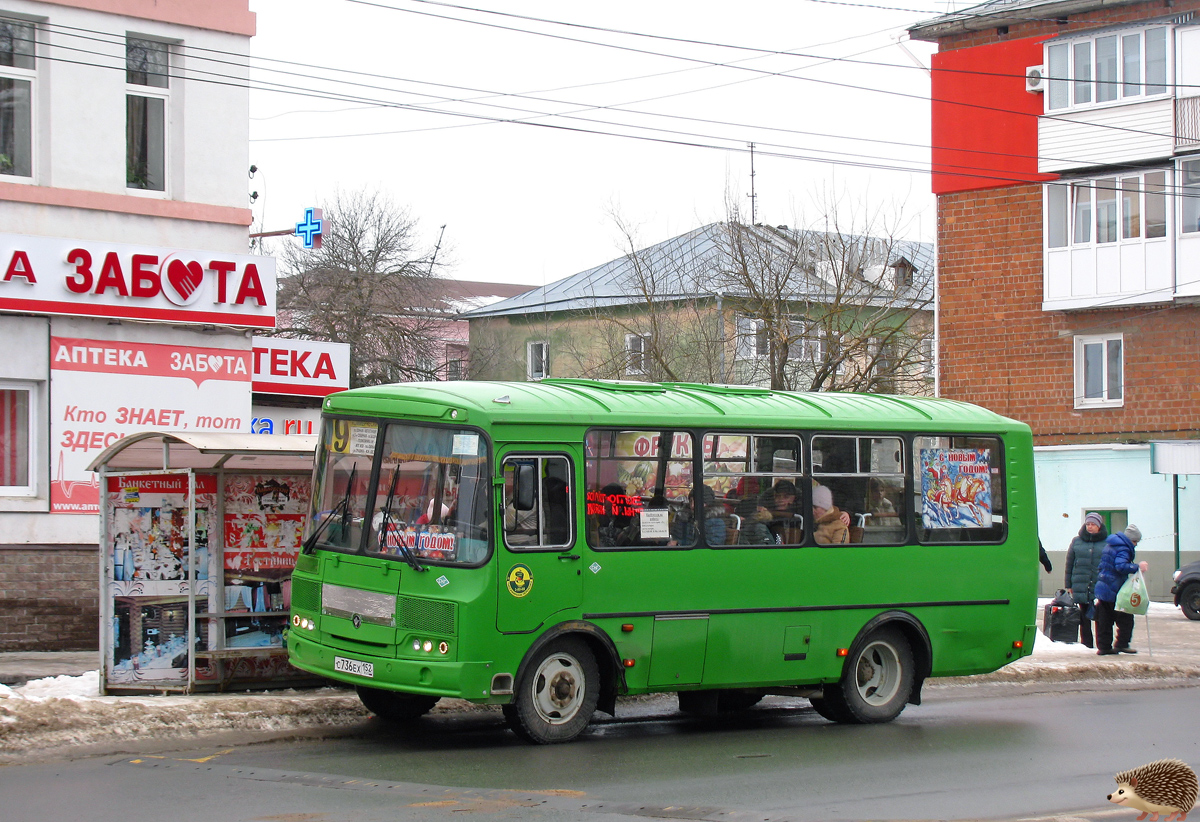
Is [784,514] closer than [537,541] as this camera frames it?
No

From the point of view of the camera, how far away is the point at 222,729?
33.6ft

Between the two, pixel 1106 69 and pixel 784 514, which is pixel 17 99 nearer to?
pixel 784 514

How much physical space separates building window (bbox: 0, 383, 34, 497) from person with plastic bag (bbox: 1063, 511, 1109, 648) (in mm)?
12961

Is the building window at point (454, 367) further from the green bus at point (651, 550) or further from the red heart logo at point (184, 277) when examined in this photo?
the green bus at point (651, 550)

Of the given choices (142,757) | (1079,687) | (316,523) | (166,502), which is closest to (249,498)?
(166,502)

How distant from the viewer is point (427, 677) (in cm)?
977

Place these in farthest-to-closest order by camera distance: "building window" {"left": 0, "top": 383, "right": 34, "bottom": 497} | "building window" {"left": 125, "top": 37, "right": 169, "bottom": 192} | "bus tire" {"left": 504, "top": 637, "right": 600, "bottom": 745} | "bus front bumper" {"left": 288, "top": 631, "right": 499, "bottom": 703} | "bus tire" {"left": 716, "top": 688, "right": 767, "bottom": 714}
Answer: "building window" {"left": 125, "top": 37, "right": 169, "bottom": 192} < "building window" {"left": 0, "top": 383, "right": 34, "bottom": 497} < "bus tire" {"left": 716, "top": 688, "right": 767, "bottom": 714} < "bus tire" {"left": 504, "top": 637, "right": 600, "bottom": 745} < "bus front bumper" {"left": 288, "top": 631, "right": 499, "bottom": 703}

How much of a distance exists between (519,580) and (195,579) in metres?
3.33

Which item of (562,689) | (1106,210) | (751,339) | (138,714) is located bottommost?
(138,714)

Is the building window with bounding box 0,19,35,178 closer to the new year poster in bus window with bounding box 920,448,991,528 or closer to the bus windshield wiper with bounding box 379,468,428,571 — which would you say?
the bus windshield wiper with bounding box 379,468,428,571

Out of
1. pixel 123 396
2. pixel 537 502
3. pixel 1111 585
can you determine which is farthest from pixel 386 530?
pixel 1111 585

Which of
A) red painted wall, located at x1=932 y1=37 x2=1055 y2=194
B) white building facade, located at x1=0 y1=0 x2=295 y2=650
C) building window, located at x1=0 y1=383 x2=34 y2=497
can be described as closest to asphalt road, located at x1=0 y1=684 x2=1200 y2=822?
white building facade, located at x1=0 y1=0 x2=295 y2=650

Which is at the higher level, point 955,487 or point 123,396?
point 123,396

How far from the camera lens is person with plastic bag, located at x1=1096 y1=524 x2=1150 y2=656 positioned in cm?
1748
